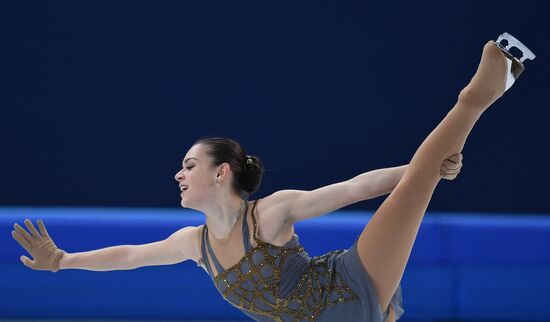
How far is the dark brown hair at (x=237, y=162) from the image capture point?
267 centimetres

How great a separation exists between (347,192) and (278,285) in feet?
1.19

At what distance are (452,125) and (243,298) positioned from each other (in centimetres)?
81

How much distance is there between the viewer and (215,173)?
2.63 metres

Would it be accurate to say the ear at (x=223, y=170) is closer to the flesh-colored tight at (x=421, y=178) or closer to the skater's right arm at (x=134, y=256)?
the skater's right arm at (x=134, y=256)

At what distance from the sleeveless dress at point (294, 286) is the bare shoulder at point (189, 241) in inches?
5.9

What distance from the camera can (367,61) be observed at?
14.2ft

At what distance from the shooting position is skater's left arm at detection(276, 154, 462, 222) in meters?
2.44

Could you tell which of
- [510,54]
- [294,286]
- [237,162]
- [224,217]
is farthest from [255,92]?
[510,54]


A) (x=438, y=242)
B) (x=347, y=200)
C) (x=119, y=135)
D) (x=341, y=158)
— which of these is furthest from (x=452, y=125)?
(x=119, y=135)

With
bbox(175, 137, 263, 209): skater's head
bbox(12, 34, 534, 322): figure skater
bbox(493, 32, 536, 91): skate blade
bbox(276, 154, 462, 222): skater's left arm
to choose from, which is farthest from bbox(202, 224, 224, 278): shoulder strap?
bbox(493, 32, 536, 91): skate blade

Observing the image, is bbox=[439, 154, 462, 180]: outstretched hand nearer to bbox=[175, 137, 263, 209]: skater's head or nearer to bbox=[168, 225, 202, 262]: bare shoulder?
bbox=[175, 137, 263, 209]: skater's head

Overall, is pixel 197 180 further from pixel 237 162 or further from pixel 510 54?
pixel 510 54

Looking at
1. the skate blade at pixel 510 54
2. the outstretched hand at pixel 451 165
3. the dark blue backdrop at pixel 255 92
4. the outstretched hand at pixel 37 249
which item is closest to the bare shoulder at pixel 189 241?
the outstretched hand at pixel 37 249

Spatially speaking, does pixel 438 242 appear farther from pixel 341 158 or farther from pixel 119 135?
pixel 119 135
